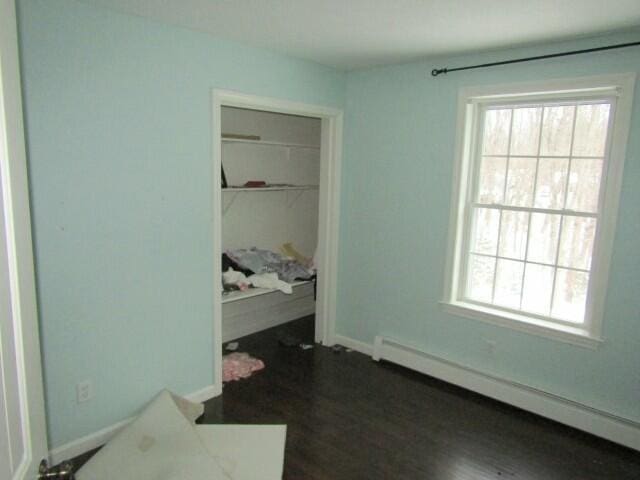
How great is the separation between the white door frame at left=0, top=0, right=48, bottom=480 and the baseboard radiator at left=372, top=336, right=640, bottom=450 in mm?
2911

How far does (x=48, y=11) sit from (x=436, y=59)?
8.01 feet

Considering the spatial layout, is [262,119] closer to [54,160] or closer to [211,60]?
[211,60]

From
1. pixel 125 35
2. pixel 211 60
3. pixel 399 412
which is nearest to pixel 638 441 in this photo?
pixel 399 412

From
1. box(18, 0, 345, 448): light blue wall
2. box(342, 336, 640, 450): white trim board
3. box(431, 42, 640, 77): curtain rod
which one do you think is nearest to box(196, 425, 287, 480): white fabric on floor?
box(18, 0, 345, 448): light blue wall

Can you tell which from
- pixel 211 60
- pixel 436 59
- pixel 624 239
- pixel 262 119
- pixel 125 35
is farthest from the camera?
pixel 262 119

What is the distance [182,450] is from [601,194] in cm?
283

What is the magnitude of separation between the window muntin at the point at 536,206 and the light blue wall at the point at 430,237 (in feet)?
0.64

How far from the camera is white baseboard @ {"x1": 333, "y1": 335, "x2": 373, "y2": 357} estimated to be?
3957 millimetres

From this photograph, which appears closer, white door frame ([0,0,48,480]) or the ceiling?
white door frame ([0,0,48,480])

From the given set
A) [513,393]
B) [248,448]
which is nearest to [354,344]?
[513,393]

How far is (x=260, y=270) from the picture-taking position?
12.6 ft

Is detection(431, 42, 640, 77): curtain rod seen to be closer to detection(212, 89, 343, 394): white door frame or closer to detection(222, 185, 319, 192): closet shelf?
detection(212, 89, 343, 394): white door frame

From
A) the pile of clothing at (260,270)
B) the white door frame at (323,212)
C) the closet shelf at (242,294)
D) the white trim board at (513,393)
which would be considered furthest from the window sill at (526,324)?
the closet shelf at (242,294)

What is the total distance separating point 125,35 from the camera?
2.41 meters
